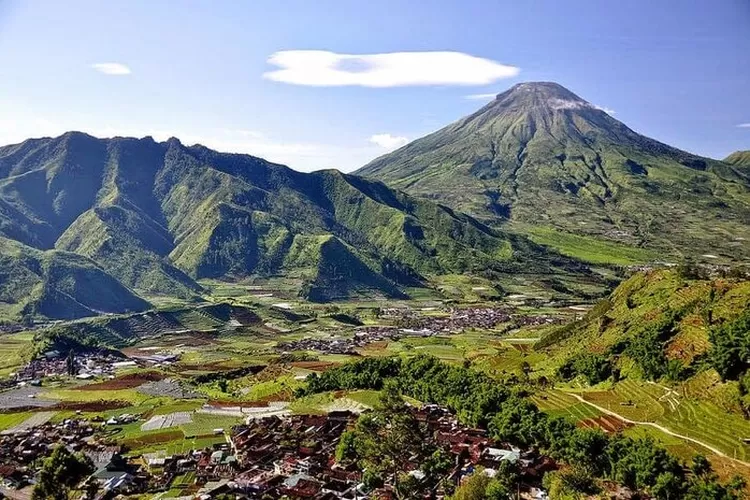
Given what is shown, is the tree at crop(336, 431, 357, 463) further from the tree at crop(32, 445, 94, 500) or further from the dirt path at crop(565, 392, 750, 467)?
the dirt path at crop(565, 392, 750, 467)

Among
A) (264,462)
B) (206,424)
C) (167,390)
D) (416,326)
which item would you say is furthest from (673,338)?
(416,326)

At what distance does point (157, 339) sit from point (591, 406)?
239 feet

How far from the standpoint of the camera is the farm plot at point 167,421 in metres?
51.9

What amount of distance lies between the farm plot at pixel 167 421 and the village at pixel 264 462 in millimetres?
2759

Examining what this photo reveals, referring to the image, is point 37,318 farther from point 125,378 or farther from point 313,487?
point 313,487

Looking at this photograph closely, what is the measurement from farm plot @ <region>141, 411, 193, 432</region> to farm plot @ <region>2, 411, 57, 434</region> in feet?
30.8

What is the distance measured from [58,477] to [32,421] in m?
29.2

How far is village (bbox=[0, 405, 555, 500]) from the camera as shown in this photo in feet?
119

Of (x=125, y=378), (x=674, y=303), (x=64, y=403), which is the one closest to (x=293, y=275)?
(x=125, y=378)

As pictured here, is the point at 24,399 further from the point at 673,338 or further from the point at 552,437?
the point at 673,338

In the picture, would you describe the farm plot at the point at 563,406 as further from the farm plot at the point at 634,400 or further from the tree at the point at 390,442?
the tree at the point at 390,442

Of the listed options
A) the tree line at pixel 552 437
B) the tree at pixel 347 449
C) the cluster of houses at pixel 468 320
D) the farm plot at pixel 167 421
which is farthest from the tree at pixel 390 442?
the cluster of houses at pixel 468 320

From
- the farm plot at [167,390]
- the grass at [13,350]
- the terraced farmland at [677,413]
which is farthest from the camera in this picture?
the grass at [13,350]

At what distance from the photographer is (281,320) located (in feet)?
376
